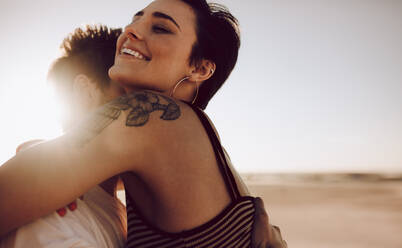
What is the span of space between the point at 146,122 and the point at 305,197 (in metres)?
16.2

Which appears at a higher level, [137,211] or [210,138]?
[210,138]

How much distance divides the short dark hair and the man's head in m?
0.64

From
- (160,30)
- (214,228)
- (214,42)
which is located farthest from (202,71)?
(214,228)

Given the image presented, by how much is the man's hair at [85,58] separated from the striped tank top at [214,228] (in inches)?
47.7

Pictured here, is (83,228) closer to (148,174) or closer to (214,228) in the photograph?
(148,174)

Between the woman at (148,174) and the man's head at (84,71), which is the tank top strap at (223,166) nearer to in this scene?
the woman at (148,174)

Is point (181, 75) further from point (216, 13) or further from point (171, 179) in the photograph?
point (171, 179)

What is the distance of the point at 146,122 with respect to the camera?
1.37 meters

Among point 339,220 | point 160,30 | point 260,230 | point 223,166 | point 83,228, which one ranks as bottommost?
point 339,220

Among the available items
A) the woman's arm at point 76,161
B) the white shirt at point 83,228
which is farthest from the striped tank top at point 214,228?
the woman's arm at point 76,161

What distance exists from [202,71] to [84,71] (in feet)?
3.02

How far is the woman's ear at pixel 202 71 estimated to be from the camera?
2.14 meters

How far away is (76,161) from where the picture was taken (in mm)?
1222

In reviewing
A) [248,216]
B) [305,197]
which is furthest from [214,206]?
[305,197]
